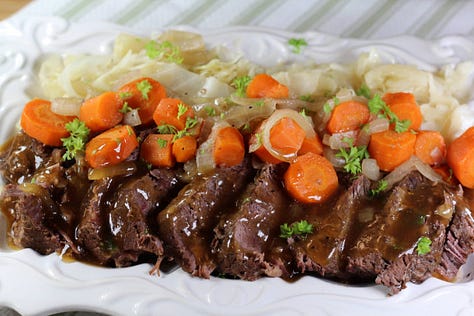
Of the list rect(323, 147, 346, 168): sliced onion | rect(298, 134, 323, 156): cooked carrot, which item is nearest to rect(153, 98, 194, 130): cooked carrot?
rect(298, 134, 323, 156): cooked carrot

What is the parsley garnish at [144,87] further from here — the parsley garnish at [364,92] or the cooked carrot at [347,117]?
the parsley garnish at [364,92]

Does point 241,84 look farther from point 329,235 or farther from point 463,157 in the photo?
point 463,157

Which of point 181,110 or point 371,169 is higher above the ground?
point 181,110

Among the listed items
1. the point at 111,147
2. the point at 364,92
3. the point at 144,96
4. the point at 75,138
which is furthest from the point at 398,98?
the point at 75,138

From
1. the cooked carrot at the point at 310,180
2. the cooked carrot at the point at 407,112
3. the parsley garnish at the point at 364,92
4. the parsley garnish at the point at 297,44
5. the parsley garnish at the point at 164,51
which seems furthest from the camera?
the parsley garnish at the point at 297,44

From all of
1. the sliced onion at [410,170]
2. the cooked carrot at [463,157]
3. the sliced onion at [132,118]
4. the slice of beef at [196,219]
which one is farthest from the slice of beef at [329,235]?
the sliced onion at [132,118]

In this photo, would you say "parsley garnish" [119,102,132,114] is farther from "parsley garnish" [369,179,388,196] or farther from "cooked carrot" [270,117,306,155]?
"parsley garnish" [369,179,388,196]
